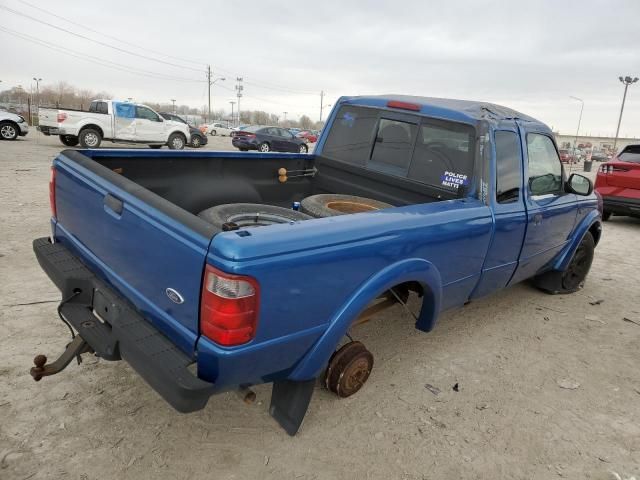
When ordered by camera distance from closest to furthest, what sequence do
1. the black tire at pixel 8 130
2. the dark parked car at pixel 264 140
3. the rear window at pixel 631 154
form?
the rear window at pixel 631 154, the black tire at pixel 8 130, the dark parked car at pixel 264 140

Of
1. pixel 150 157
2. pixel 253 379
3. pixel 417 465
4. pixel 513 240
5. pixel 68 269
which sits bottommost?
pixel 417 465

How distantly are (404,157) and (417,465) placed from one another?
7.68ft

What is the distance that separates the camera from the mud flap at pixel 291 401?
7.72 ft

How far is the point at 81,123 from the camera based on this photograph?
1565 cm

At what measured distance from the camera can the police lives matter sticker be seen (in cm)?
332

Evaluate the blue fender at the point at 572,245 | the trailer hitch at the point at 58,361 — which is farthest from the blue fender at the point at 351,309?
the blue fender at the point at 572,245

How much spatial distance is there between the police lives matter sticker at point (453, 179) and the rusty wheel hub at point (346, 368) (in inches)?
57.1

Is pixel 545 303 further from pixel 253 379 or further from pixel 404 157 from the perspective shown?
pixel 253 379

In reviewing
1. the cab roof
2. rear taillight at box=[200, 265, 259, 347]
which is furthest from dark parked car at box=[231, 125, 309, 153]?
rear taillight at box=[200, 265, 259, 347]

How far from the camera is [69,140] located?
17.1 meters

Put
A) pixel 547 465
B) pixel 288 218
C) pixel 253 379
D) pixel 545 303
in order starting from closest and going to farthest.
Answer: pixel 253 379
pixel 547 465
pixel 288 218
pixel 545 303

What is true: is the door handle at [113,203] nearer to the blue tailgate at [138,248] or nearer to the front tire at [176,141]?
the blue tailgate at [138,248]

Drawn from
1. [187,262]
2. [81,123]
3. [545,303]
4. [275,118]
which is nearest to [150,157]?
[187,262]

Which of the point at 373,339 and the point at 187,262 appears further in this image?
the point at 373,339
